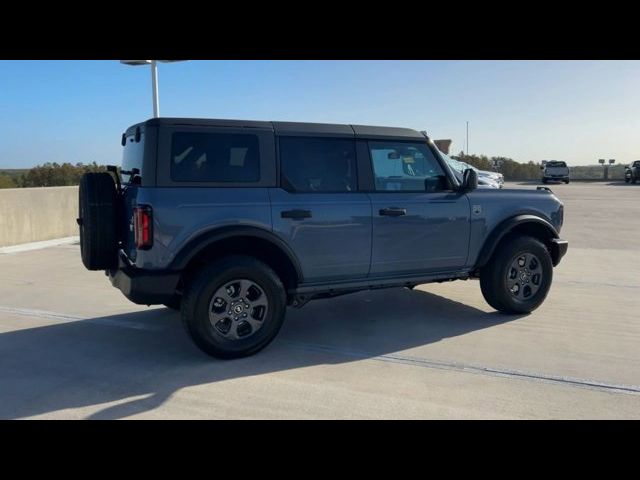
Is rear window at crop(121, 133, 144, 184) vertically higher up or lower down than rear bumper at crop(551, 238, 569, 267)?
higher up

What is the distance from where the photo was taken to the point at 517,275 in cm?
527

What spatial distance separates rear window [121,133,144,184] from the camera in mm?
3979

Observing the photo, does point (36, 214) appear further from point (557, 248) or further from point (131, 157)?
point (557, 248)

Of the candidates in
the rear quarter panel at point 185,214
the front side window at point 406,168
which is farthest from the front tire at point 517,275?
the rear quarter panel at point 185,214

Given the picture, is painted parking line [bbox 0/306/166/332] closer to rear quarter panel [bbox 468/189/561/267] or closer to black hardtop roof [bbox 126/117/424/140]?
black hardtop roof [bbox 126/117/424/140]

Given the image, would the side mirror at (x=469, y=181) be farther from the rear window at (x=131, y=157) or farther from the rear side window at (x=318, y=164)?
the rear window at (x=131, y=157)

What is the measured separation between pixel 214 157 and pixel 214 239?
27.7 inches

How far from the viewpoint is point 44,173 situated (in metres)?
17.1

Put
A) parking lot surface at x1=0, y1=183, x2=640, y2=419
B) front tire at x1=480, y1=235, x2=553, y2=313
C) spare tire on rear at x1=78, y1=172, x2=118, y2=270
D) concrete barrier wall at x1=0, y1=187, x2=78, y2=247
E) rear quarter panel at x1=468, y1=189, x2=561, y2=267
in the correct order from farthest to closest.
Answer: concrete barrier wall at x1=0, y1=187, x2=78, y2=247
front tire at x1=480, y1=235, x2=553, y2=313
rear quarter panel at x1=468, y1=189, x2=561, y2=267
spare tire on rear at x1=78, y1=172, x2=118, y2=270
parking lot surface at x1=0, y1=183, x2=640, y2=419

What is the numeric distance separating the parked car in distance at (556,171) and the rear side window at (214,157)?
40.3 metres

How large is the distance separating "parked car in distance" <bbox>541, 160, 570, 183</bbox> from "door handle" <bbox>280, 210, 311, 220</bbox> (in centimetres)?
4009

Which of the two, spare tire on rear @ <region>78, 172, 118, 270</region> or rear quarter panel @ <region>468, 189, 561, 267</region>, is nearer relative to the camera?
spare tire on rear @ <region>78, 172, 118, 270</region>

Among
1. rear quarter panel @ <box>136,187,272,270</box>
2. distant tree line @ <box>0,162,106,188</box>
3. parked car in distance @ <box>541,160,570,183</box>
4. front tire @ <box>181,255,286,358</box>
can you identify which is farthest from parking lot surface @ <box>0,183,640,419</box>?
parked car in distance @ <box>541,160,570,183</box>
